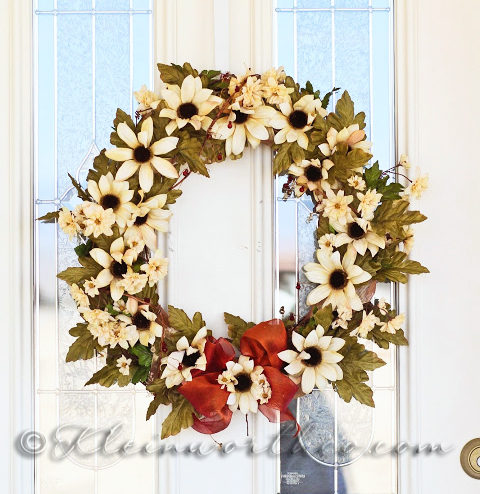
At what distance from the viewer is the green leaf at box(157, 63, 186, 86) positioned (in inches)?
36.8

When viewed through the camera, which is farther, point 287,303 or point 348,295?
point 287,303

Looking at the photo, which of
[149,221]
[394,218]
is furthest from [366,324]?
[149,221]

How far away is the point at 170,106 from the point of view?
0.92 metres

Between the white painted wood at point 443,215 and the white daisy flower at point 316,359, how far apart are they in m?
0.18

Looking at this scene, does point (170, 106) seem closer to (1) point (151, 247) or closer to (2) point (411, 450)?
(1) point (151, 247)

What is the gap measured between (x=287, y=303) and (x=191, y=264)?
187 millimetres

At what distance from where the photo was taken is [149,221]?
3.07 feet

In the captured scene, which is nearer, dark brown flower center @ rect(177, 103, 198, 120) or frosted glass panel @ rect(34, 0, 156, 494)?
dark brown flower center @ rect(177, 103, 198, 120)

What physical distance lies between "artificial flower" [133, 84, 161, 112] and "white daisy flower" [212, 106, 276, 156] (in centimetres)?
11

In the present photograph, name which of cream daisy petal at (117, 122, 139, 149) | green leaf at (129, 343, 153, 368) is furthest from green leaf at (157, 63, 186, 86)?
green leaf at (129, 343, 153, 368)

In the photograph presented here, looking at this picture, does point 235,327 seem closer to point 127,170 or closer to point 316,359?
point 316,359

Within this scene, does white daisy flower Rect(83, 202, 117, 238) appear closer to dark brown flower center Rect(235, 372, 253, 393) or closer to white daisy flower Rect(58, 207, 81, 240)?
white daisy flower Rect(58, 207, 81, 240)

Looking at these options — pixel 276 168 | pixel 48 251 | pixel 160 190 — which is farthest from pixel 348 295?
pixel 48 251

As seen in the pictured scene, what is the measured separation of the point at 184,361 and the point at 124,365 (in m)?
0.10
